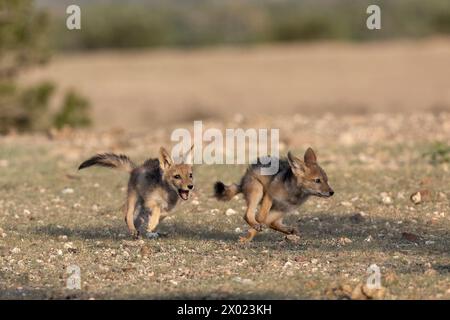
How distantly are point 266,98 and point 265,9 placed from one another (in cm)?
5274

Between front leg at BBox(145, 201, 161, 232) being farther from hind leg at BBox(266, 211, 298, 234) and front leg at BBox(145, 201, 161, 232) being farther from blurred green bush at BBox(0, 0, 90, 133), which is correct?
blurred green bush at BBox(0, 0, 90, 133)

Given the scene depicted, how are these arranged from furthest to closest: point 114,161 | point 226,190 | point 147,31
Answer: point 147,31 → point 114,161 → point 226,190

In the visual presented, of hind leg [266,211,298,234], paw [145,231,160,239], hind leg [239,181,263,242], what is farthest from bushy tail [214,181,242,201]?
paw [145,231,160,239]

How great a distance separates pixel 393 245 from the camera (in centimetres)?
1058

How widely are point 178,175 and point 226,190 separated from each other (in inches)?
19.8

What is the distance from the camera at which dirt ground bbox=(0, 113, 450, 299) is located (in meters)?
8.99

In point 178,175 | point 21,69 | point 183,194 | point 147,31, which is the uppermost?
point 147,31

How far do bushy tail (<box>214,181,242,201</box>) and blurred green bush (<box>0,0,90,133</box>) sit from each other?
1122 cm

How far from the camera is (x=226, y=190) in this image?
11219 millimetres

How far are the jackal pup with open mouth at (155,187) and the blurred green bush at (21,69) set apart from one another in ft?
35.1

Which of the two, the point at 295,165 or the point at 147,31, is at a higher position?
the point at 147,31

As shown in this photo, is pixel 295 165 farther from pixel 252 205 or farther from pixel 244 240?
pixel 244 240

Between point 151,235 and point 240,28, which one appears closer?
point 151,235

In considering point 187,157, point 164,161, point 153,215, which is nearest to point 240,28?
point 187,157
